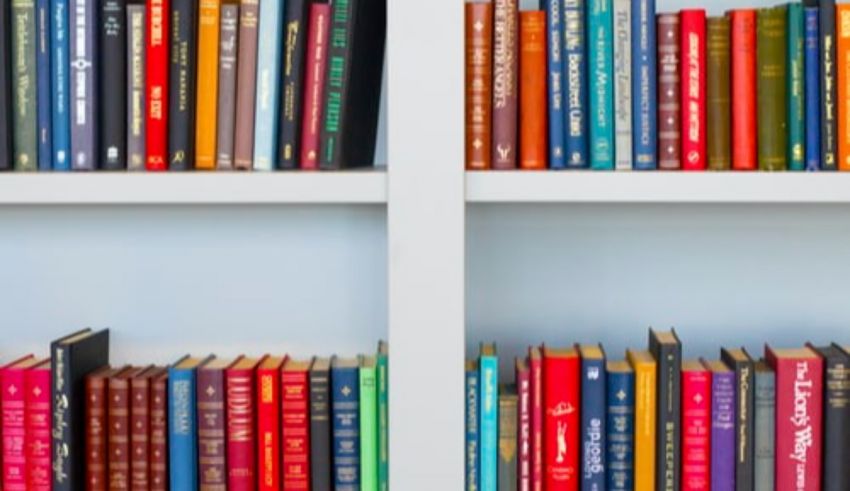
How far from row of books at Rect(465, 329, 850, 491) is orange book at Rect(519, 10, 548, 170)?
0.84 feet

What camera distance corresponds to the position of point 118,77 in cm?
137

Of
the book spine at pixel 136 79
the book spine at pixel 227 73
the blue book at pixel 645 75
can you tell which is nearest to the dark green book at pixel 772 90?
the blue book at pixel 645 75

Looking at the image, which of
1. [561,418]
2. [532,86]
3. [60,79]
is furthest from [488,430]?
[60,79]

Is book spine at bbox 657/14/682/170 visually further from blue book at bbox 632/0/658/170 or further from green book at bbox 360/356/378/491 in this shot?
green book at bbox 360/356/378/491

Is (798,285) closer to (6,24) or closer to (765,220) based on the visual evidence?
(765,220)

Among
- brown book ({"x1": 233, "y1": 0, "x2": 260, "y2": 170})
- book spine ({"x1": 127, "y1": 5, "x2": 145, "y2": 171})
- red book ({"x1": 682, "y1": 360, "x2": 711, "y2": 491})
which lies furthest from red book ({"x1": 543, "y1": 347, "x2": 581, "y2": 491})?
book spine ({"x1": 127, "y1": 5, "x2": 145, "y2": 171})

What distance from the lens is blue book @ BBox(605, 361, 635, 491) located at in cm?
139

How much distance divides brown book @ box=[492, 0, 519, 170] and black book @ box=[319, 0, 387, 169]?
16 cm

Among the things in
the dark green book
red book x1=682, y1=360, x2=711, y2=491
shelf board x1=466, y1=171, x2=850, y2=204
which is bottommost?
red book x1=682, y1=360, x2=711, y2=491

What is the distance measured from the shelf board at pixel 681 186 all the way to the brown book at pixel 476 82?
0.03m

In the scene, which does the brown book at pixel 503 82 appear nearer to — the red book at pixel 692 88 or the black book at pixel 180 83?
the red book at pixel 692 88

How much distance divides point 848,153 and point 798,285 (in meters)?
0.32

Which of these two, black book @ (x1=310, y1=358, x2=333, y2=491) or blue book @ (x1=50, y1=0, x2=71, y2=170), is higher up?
blue book @ (x1=50, y1=0, x2=71, y2=170)

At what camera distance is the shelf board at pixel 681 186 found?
134cm
